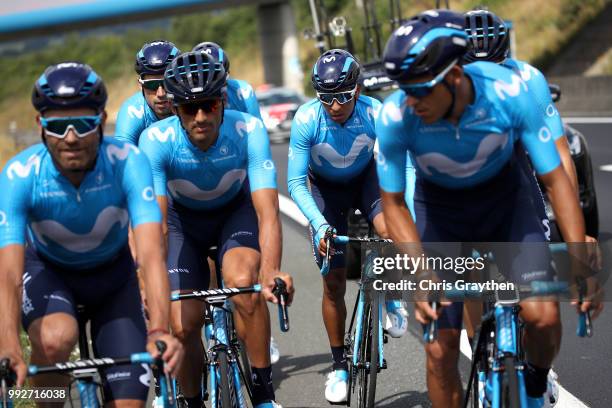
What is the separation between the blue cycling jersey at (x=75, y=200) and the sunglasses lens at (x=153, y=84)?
2665 millimetres

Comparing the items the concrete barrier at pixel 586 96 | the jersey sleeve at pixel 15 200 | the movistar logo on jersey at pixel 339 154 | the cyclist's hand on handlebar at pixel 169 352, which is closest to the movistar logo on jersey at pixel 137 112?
the movistar logo on jersey at pixel 339 154

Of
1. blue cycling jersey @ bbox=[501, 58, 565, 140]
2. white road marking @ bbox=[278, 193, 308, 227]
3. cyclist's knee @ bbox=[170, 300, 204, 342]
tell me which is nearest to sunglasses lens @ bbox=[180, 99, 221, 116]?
cyclist's knee @ bbox=[170, 300, 204, 342]

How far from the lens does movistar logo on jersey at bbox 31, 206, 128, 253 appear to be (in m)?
5.30

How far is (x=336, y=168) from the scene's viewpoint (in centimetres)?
816

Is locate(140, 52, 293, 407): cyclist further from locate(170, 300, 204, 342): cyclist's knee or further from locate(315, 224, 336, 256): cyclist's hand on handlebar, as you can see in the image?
locate(315, 224, 336, 256): cyclist's hand on handlebar

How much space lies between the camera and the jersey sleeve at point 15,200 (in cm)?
503

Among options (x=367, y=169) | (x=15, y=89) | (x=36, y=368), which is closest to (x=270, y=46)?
(x=15, y=89)

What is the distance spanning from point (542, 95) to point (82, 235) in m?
2.80

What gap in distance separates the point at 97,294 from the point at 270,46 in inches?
2154

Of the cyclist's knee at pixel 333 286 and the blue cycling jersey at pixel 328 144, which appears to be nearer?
the blue cycling jersey at pixel 328 144

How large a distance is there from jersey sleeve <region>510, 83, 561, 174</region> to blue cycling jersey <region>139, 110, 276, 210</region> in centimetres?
163

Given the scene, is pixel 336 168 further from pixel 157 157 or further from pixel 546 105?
pixel 546 105

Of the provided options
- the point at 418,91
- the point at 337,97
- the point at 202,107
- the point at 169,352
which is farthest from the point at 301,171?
the point at 169,352

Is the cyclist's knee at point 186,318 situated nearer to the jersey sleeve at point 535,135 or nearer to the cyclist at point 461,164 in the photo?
the cyclist at point 461,164
